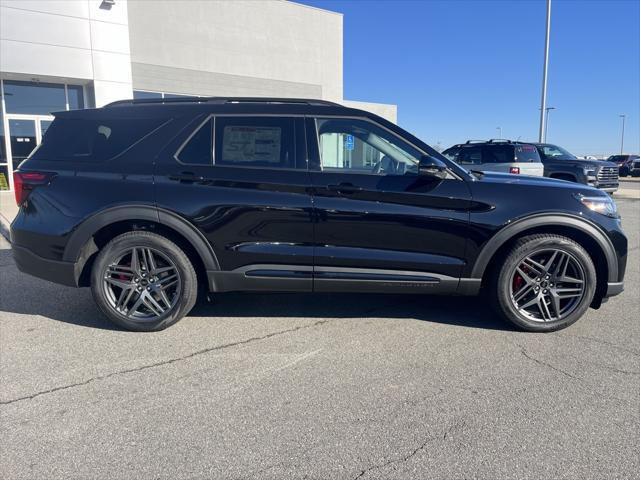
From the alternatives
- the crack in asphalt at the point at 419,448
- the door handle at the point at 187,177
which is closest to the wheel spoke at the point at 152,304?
the door handle at the point at 187,177

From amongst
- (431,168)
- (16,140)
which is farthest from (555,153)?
(16,140)

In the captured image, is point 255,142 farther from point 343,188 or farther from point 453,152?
point 453,152

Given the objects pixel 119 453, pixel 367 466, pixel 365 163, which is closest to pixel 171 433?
pixel 119 453

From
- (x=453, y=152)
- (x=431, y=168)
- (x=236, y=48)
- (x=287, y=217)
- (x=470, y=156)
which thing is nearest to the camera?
(x=431, y=168)

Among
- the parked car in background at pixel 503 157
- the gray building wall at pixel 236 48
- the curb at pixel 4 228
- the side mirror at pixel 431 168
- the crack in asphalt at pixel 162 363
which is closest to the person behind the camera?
the crack in asphalt at pixel 162 363

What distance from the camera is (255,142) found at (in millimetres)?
3824

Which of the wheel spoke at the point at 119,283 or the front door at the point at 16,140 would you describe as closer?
the wheel spoke at the point at 119,283

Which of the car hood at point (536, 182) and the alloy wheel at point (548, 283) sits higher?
the car hood at point (536, 182)

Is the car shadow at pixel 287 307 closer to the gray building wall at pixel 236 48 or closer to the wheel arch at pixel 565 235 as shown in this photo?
the wheel arch at pixel 565 235

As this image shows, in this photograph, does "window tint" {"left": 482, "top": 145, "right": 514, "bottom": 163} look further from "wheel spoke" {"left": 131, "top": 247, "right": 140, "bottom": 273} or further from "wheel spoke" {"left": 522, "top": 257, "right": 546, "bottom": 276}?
"wheel spoke" {"left": 131, "top": 247, "right": 140, "bottom": 273}

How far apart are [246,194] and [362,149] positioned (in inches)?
40.8

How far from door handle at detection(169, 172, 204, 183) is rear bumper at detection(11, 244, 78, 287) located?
1136mm

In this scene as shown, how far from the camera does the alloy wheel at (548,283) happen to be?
3.85m

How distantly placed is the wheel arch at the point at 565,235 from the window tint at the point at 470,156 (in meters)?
9.86
